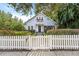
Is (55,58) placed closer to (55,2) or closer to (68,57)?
(68,57)

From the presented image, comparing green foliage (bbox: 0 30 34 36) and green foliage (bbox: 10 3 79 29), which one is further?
green foliage (bbox: 0 30 34 36)

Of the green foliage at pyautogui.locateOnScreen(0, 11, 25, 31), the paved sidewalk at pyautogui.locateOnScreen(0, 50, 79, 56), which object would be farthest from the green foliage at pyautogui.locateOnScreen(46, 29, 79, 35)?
the green foliage at pyautogui.locateOnScreen(0, 11, 25, 31)

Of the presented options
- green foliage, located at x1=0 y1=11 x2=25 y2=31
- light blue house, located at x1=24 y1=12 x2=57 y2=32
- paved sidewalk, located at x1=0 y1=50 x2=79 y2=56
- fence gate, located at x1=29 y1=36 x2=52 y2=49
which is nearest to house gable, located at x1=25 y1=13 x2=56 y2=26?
light blue house, located at x1=24 y1=12 x2=57 y2=32

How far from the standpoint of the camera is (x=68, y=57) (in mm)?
4805

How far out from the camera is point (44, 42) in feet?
16.2

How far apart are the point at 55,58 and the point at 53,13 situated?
2.27ft

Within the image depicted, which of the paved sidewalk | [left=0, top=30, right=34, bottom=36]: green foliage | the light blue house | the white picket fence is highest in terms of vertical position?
the light blue house

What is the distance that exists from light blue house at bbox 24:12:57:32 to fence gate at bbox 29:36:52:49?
130 millimetres

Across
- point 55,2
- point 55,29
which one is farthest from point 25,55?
point 55,2

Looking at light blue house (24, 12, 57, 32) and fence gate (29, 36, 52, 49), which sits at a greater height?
light blue house (24, 12, 57, 32)

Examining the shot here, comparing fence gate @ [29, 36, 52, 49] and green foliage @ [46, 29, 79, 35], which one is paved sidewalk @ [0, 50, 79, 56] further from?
green foliage @ [46, 29, 79, 35]

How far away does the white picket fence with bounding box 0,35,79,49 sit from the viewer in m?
4.91

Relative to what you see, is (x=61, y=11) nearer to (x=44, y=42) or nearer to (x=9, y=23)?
(x=44, y=42)

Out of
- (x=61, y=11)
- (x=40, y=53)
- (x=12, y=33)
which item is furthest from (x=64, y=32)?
(x=12, y=33)
